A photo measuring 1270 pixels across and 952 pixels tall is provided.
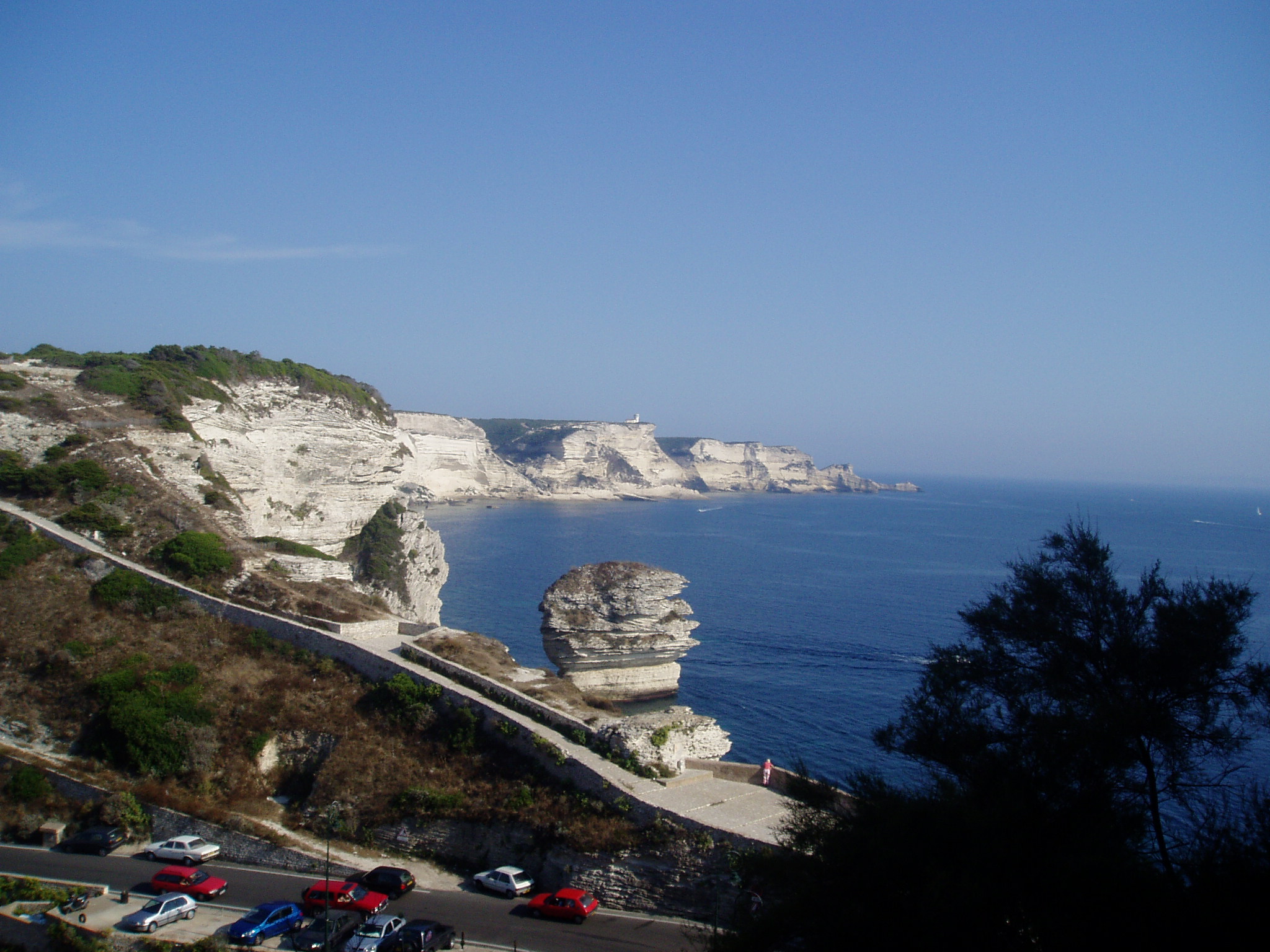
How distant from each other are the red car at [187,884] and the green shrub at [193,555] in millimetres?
11612

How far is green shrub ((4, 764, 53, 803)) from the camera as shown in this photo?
1642 centimetres

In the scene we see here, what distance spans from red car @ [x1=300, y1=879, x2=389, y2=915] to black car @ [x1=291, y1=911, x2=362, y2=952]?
0.28 meters

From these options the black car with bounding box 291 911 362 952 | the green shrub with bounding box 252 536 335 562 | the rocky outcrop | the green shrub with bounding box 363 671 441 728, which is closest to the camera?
the black car with bounding box 291 911 362 952

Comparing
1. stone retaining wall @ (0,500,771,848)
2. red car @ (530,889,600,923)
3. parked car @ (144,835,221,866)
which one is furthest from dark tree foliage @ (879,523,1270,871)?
parked car @ (144,835,221,866)

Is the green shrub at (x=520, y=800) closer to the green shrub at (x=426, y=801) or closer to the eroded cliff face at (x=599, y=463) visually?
the green shrub at (x=426, y=801)

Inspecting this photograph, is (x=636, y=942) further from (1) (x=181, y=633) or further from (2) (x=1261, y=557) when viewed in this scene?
(2) (x=1261, y=557)

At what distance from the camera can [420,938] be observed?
1212cm

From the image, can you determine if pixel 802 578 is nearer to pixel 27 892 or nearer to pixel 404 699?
pixel 404 699

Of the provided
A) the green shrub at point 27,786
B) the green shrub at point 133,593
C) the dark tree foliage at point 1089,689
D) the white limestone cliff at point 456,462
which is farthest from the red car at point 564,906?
the white limestone cliff at point 456,462

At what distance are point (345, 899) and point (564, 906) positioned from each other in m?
3.71

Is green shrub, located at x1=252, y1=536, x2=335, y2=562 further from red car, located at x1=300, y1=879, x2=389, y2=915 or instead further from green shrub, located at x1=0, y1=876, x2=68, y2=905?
red car, located at x1=300, y1=879, x2=389, y2=915

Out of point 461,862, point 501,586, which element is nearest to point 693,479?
point 501,586

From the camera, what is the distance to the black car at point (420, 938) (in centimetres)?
1206

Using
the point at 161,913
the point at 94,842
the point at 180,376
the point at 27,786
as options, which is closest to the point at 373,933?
the point at 161,913
